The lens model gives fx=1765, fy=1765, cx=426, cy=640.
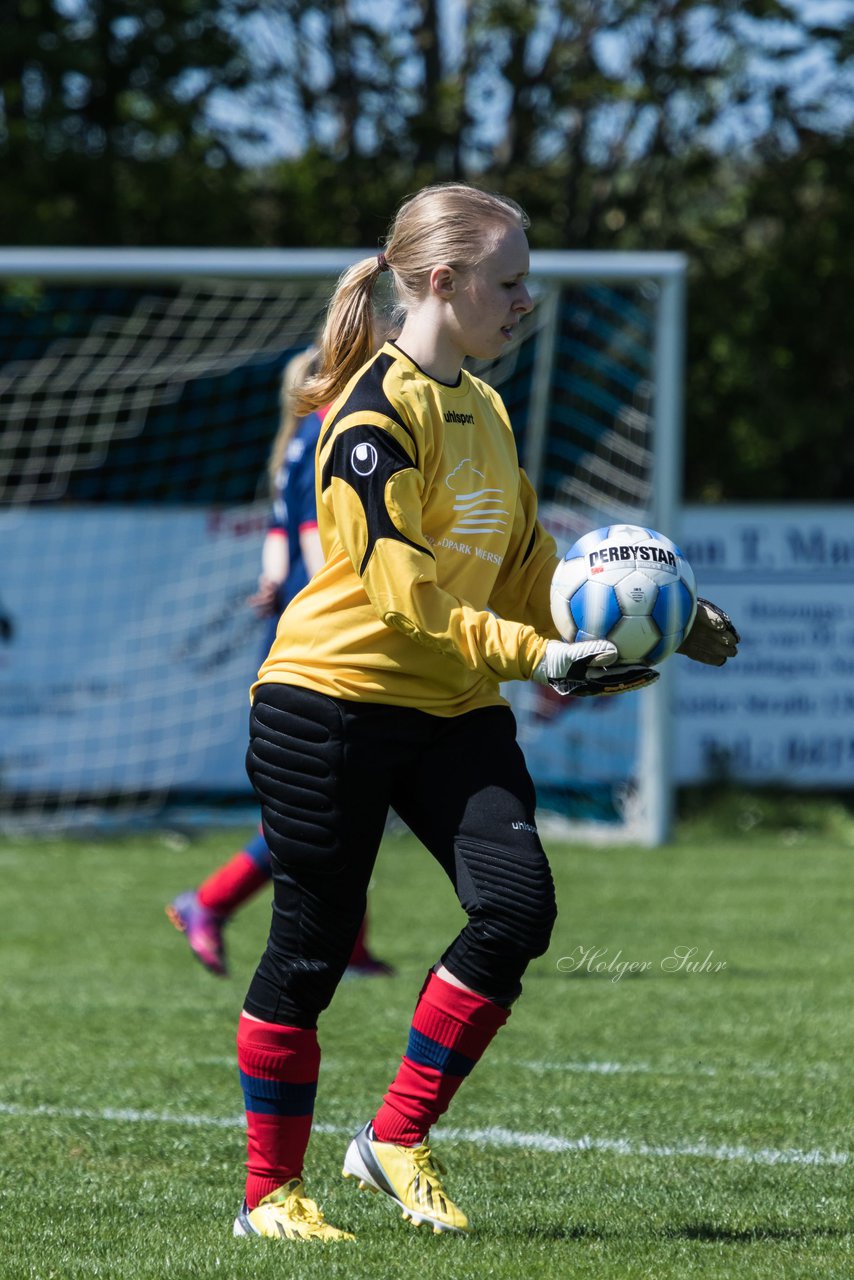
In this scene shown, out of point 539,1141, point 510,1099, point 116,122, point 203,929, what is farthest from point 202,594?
point 539,1141

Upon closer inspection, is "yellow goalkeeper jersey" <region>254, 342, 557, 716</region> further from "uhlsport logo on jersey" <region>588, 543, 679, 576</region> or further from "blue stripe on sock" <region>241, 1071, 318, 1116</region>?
"blue stripe on sock" <region>241, 1071, 318, 1116</region>

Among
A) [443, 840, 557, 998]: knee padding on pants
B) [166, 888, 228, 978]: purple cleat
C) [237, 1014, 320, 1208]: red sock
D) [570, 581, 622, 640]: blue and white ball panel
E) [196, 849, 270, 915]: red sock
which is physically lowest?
[166, 888, 228, 978]: purple cleat

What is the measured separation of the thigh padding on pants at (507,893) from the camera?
3080 mm

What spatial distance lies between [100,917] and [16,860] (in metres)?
2.09

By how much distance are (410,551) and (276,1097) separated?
103 centimetres

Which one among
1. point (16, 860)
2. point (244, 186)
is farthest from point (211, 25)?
point (16, 860)

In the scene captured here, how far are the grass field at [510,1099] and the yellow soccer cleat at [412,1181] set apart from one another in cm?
5

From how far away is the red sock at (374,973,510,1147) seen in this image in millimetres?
3191

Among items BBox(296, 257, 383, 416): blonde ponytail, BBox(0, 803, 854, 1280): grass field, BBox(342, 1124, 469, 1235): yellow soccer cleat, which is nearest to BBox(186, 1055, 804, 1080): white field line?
BBox(0, 803, 854, 1280): grass field

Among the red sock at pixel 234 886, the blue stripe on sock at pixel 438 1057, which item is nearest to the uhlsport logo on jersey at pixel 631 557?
the blue stripe on sock at pixel 438 1057

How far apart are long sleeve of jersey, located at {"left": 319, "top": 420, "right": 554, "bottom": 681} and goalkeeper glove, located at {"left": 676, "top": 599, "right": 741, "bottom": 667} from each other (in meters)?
0.37

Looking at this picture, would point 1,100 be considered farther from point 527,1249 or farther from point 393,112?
point 527,1249

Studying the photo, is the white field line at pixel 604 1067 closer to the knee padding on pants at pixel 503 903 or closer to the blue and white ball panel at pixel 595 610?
the knee padding on pants at pixel 503 903

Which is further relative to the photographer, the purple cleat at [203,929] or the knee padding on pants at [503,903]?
the purple cleat at [203,929]
